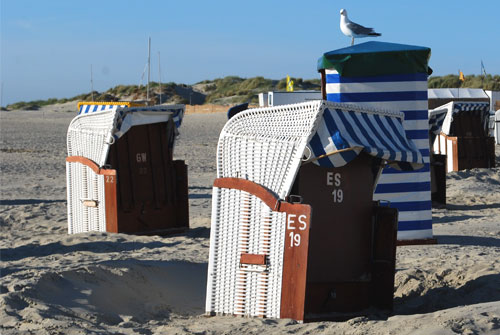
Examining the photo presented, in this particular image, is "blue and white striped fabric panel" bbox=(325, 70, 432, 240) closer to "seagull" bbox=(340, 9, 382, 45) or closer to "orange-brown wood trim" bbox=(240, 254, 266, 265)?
"seagull" bbox=(340, 9, 382, 45)

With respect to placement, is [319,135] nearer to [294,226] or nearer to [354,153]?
[354,153]

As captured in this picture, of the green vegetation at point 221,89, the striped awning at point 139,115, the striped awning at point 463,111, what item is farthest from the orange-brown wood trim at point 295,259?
the green vegetation at point 221,89

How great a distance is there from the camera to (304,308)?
237 inches

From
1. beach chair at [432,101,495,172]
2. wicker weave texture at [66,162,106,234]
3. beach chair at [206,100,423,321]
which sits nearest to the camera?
beach chair at [206,100,423,321]

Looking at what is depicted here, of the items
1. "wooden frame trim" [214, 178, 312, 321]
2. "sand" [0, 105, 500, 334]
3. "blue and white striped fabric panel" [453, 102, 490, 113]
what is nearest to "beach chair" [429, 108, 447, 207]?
"sand" [0, 105, 500, 334]

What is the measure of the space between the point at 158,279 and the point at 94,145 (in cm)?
340

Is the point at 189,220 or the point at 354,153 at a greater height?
the point at 354,153

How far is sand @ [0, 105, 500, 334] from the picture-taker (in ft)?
18.1

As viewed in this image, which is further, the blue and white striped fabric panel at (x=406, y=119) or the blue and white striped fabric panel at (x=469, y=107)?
the blue and white striped fabric panel at (x=469, y=107)

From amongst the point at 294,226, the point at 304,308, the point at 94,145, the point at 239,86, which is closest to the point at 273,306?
the point at 304,308

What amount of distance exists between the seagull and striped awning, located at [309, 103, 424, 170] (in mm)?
3482

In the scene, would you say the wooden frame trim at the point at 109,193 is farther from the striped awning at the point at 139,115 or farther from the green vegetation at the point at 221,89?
the green vegetation at the point at 221,89

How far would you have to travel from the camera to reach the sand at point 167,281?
5.51 meters

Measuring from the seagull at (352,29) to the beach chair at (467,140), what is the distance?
9165 mm
